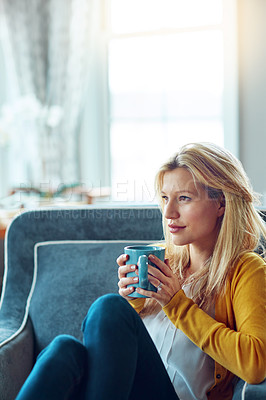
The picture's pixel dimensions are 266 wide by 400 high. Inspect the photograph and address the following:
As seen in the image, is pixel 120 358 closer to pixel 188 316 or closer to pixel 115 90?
pixel 188 316

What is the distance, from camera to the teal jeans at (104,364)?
0.98 m

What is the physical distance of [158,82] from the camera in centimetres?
413

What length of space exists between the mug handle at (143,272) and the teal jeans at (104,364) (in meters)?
0.06

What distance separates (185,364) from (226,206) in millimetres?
423

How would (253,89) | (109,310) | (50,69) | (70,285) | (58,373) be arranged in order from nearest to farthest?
(58,373)
(109,310)
(70,285)
(253,89)
(50,69)

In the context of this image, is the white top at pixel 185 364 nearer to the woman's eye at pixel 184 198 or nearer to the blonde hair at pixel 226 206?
the blonde hair at pixel 226 206

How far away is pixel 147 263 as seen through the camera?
111 centimetres

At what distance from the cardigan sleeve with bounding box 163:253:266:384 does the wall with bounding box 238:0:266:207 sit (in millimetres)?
2529

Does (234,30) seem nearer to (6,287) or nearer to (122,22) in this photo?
(122,22)

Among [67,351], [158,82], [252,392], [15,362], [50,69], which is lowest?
[15,362]

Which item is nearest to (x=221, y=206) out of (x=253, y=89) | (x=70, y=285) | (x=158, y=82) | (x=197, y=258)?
(x=197, y=258)

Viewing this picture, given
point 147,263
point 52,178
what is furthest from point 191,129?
point 147,263

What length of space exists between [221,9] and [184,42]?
0.40 m

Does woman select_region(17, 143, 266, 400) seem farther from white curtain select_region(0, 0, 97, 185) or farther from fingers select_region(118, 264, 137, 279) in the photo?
white curtain select_region(0, 0, 97, 185)
